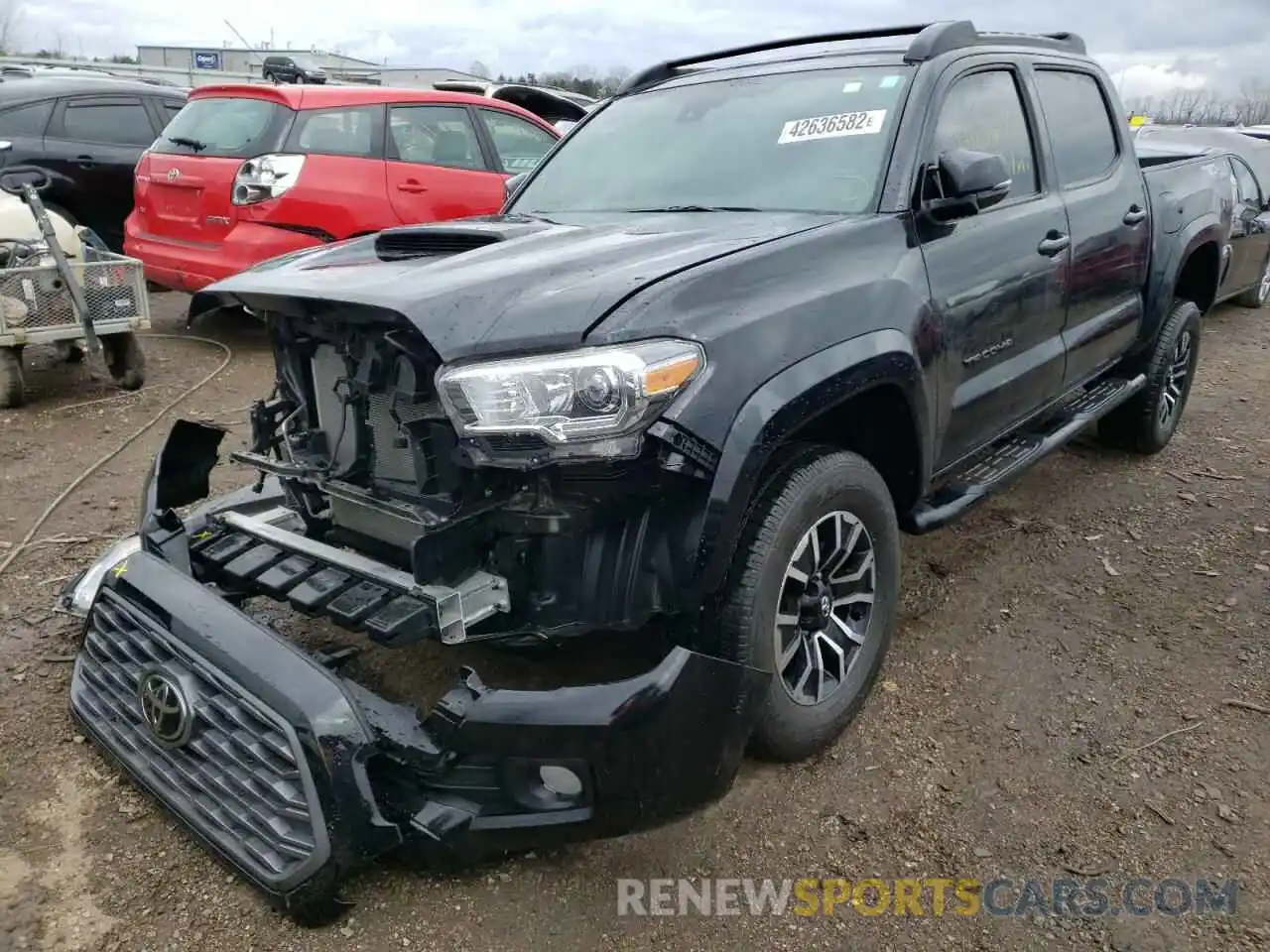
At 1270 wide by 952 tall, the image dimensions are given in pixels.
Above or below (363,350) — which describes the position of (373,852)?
below

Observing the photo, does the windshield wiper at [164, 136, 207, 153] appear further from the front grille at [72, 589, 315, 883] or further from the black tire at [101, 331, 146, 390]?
the front grille at [72, 589, 315, 883]

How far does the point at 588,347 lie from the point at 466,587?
0.60m

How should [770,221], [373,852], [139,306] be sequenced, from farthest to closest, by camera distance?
[139,306] < [770,221] < [373,852]

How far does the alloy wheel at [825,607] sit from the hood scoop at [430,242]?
119 centimetres

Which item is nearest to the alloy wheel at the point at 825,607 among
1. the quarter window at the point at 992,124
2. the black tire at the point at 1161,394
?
the quarter window at the point at 992,124

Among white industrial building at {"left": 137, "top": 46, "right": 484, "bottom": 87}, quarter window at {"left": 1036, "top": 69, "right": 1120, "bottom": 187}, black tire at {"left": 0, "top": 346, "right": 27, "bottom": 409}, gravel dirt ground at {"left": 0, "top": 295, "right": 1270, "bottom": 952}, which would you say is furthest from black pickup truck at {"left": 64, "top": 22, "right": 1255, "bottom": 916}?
white industrial building at {"left": 137, "top": 46, "right": 484, "bottom": 87}

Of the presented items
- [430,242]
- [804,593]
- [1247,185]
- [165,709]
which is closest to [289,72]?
[430,242]

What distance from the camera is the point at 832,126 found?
309 cm

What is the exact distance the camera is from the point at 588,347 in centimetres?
205

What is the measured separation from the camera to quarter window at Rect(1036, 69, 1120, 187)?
151 inches

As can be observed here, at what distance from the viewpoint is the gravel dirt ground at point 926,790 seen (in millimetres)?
2180

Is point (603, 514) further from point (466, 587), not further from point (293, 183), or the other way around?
point (293, 183)

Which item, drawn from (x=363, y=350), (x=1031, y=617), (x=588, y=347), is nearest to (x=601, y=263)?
(x=588, y=347)

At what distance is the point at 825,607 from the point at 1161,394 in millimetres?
3189
